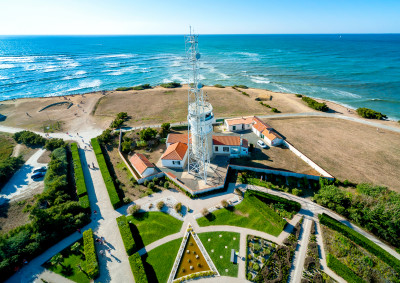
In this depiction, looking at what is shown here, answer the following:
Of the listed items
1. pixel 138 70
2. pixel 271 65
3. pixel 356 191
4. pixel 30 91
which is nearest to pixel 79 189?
pixel 356 191

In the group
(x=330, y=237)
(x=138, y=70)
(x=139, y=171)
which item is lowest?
(x=330, y=237)

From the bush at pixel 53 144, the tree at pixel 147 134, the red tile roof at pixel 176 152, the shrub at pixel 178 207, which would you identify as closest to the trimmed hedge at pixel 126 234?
the shrub at pixel 178 207

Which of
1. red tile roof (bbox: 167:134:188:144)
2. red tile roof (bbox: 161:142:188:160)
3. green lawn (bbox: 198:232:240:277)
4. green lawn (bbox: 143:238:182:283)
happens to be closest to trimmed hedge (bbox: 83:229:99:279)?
green lawn (bbox: 143:238:182:283)

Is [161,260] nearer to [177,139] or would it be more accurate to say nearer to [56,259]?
[56,259]

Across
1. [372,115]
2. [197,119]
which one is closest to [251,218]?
[197,119]

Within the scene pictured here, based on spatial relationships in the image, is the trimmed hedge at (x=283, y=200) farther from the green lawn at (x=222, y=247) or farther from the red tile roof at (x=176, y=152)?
the red tile roof at (x=176, y=152)

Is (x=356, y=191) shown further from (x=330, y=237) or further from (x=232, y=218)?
(x=232, y=218)
